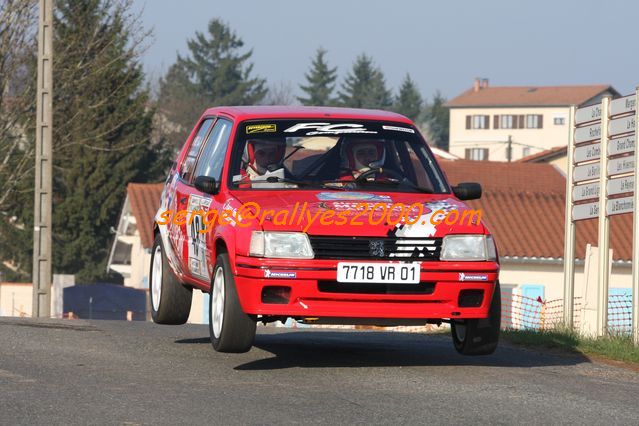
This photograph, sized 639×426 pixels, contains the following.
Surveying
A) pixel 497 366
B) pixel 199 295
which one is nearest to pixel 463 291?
pixel 497 366

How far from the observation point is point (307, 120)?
1102cm

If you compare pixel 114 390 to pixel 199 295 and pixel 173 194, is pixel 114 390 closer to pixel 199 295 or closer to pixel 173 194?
pixel 173 194

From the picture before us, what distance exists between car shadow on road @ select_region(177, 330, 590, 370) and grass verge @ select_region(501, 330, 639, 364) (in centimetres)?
28

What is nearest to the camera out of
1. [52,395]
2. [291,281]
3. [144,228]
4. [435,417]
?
[435,417]

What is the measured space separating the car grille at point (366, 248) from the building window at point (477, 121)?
142m

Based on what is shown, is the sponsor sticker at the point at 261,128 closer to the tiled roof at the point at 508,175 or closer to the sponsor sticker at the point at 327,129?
the sponsor sticker at the point at 327,129

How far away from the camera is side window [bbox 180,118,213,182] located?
12070mm

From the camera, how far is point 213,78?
136125mm

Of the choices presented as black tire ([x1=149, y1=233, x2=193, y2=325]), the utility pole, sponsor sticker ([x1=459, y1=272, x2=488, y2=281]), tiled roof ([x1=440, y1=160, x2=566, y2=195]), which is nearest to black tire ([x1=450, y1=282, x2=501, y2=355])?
sponsor sticker ([x1=459, y1=272, x2=488, y2=281])

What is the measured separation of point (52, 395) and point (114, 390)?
0.42 metres

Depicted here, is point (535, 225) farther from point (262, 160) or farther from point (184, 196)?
point (262, 160)

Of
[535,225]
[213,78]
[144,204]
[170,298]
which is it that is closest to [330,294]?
[170,298]

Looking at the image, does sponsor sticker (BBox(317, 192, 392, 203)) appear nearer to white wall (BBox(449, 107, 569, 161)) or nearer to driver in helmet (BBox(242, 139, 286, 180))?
driver in helmet (BBox(242, 139, 286, 180))

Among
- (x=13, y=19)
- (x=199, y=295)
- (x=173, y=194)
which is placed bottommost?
(x=199, y=295)
